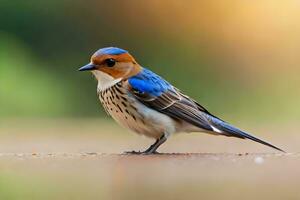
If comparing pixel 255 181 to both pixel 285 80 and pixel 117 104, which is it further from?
pixel 285 80

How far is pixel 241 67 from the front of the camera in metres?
13.3

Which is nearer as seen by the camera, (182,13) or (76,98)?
(76,98)

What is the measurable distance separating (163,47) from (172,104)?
28.6ft

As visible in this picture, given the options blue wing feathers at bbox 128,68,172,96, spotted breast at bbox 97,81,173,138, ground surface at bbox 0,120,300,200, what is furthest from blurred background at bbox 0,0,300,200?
ground surface at bbox 0,120,300,200

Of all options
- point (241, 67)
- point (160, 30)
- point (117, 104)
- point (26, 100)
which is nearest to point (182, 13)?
point (160, 30)

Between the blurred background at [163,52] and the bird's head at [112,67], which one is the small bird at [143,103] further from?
the blurred background at [163,52]

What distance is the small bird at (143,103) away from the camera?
4.85 meters

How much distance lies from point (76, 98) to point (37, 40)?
191cm

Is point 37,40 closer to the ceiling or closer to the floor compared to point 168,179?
closer to the ceiling

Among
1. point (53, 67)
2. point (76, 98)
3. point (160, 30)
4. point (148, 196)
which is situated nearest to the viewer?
point (148, 196)

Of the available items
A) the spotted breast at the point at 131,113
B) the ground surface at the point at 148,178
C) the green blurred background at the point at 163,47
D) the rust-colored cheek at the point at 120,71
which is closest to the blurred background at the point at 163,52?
the green blurred background at the point at 163,47

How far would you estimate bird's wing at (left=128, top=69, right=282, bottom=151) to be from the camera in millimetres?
4977

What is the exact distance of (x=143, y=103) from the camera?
4.96m

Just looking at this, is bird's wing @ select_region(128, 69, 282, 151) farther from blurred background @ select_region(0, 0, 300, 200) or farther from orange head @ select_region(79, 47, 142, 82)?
blurred background @ select_region(0, 0, 300, 200)
